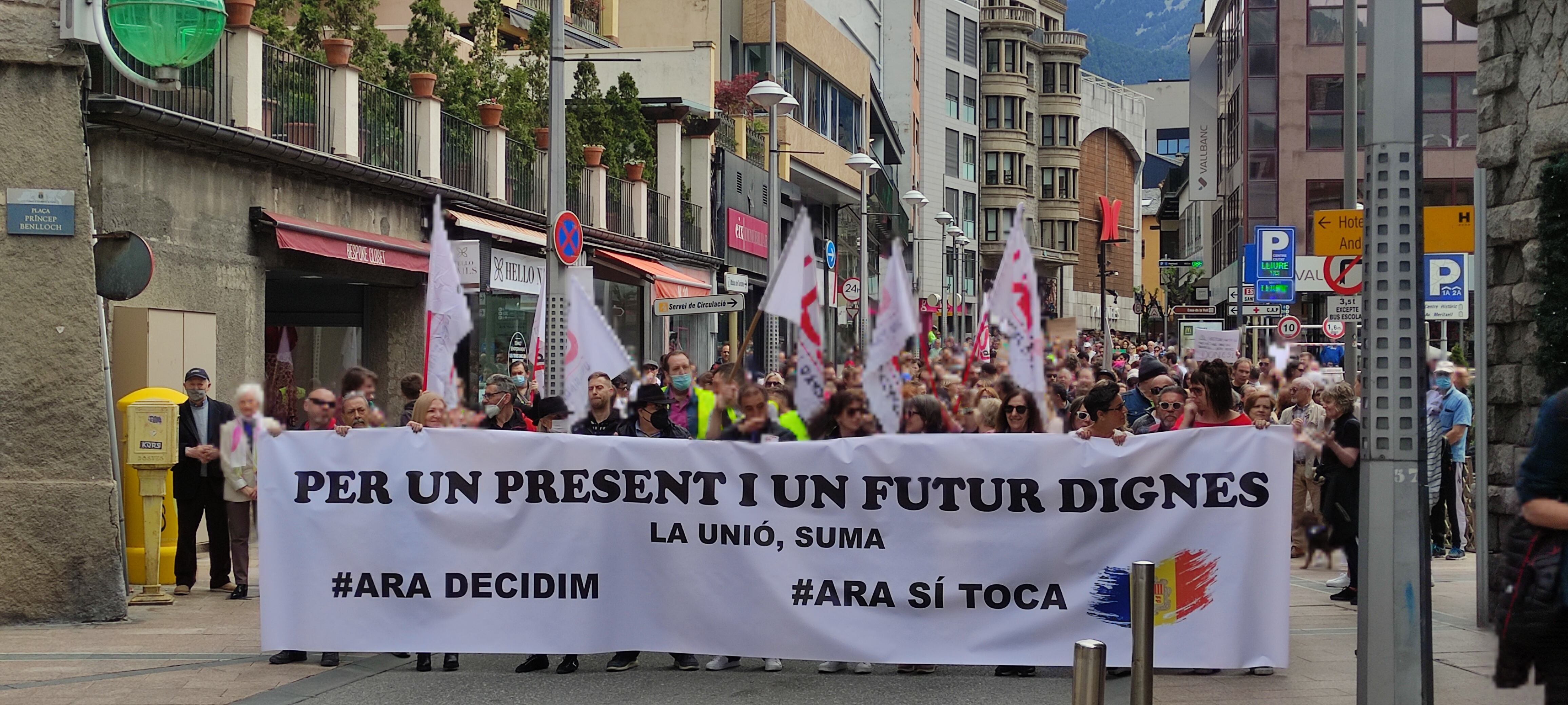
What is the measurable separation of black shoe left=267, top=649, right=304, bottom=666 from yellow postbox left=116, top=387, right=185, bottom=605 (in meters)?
2.87

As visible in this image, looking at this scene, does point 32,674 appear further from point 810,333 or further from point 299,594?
point 810,333

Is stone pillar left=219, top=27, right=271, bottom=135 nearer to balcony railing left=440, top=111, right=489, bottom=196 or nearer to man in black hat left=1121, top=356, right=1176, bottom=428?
→ balcony railing left=440, top=111, right=489, bottom=196

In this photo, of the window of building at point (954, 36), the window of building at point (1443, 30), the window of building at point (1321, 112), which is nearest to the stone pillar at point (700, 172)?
the window of building at point (1443, 30)

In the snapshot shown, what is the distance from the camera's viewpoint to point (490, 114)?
83.4ft

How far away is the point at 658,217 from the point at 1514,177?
974 inches

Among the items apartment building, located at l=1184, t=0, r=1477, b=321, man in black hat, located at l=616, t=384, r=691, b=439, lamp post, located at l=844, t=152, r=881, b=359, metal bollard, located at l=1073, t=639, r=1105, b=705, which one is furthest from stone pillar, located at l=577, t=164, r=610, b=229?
apartment building, located at l=1184, t=0, r=1477, b=321

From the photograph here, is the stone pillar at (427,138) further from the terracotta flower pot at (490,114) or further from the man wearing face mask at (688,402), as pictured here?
the man wearing face mask at (688,402)

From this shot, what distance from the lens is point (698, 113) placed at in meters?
37.8

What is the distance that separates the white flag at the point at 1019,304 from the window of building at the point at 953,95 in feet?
277

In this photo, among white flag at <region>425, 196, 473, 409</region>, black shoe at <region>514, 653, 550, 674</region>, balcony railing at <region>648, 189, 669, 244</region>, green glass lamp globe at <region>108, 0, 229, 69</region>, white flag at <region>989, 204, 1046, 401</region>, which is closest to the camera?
black shoe at <region>514, 653, 550, 674</region>

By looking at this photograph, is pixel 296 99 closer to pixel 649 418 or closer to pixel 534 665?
pixel 649 418

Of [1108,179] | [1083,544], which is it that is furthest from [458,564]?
[1108,179]

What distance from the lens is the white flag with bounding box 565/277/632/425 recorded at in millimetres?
12477

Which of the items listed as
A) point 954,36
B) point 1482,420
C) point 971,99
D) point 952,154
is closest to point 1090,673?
point 1482,420
